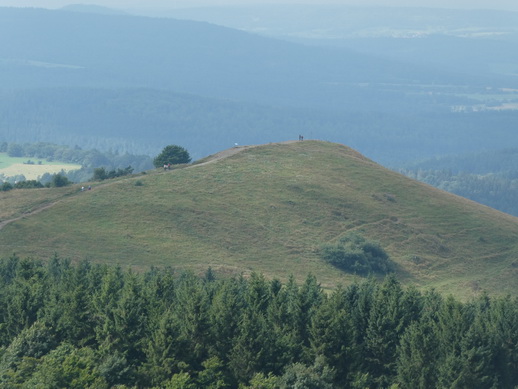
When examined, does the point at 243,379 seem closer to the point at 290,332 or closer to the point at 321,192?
the point at 290,332

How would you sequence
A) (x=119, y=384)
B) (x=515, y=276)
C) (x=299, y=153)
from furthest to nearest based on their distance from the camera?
1. (x=299, y=153)
2. (x=515, y=276)
3. (x=119, y=384)

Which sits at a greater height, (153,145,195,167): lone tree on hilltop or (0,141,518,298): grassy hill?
(153,145,195,167): lone tree on hilltop

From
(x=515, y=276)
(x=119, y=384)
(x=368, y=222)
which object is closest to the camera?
(x=119, y=384)

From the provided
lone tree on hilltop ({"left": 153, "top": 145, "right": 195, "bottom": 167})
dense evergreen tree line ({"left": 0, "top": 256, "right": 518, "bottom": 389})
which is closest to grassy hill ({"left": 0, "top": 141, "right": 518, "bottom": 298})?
lone tree on hilltop ({"left": 153, "top": 145, "right": 195, "bottom": 167})

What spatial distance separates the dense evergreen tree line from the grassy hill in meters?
35.1

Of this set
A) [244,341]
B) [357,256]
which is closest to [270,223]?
[357,256]

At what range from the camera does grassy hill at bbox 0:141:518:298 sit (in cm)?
10362

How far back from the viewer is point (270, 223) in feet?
380

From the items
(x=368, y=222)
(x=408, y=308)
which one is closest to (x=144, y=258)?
(x=368, y=222)

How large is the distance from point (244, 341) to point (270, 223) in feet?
193

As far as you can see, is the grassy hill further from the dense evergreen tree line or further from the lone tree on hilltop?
the dense evergreen tree line

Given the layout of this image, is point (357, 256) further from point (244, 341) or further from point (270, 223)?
point (244, 341)

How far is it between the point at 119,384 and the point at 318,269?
176ft

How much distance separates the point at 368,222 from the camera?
121 meters
